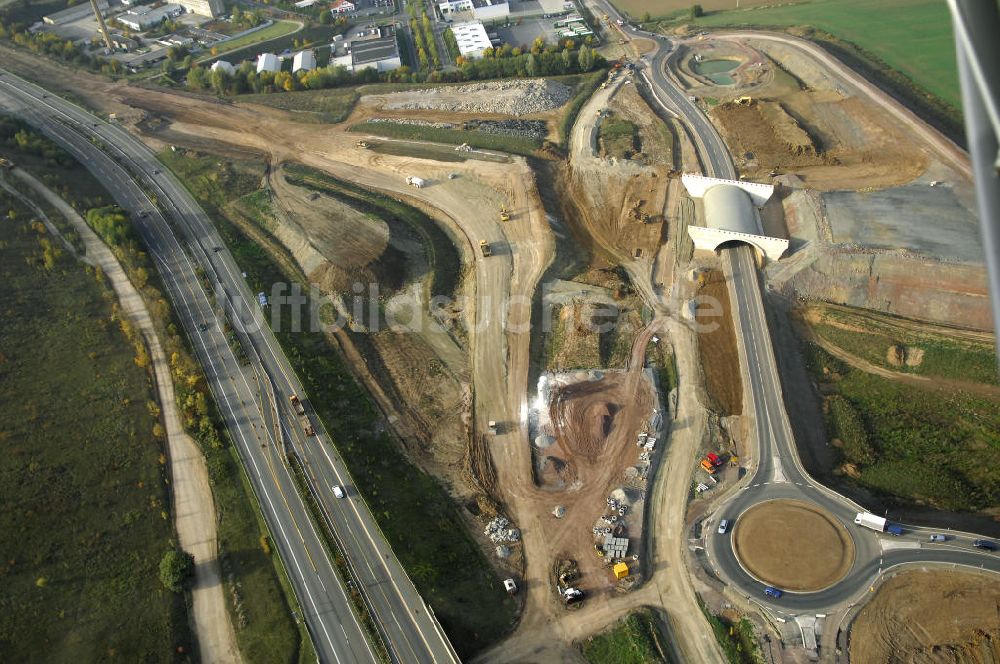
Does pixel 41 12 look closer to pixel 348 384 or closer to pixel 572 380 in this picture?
pixel 348 384

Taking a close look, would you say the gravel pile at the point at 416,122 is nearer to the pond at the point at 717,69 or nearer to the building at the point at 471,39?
the building at the point at 471,39

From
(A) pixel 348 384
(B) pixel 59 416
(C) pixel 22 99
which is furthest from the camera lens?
(C) pixel 22 99

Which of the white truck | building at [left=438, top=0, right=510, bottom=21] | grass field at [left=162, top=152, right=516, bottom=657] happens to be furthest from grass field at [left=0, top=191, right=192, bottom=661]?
building at [left=438, top=0, right=510, bottom=21]

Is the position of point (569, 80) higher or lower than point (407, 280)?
higher

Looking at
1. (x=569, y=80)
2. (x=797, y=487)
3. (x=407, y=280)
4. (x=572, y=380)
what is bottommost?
(x=797, y=487)

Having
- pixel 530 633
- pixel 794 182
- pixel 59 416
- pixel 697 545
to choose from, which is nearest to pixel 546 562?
pixel 530 633

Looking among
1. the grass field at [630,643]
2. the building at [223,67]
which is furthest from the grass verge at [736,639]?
the building at [223,67]

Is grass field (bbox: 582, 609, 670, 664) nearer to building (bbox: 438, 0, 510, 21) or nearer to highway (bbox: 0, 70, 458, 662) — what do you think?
highway (bbox: 0, 70, 458, 662)
